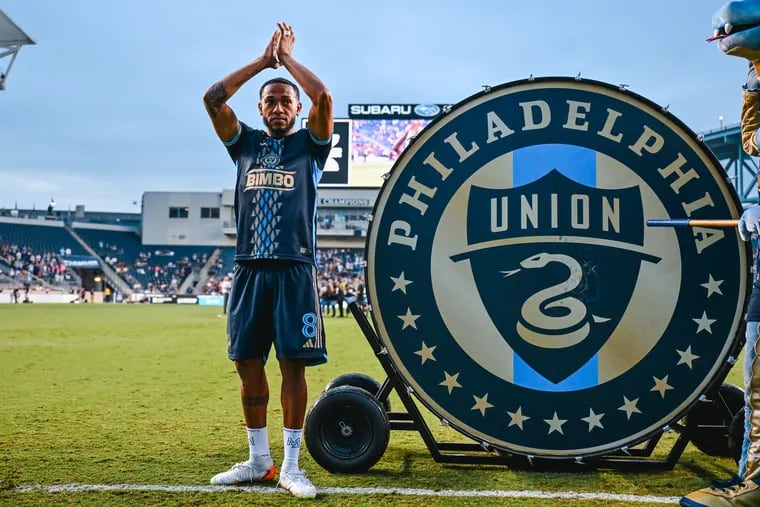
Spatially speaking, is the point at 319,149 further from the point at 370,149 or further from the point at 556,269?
the point at 370,149

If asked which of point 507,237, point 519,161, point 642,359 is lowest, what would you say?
point 642,359

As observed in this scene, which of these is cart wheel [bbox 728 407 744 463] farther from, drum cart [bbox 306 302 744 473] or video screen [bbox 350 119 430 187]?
video screen [bbox 350 119 430 187]

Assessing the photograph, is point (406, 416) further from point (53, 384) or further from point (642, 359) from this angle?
point (53, 384)

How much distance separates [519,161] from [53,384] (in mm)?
5135

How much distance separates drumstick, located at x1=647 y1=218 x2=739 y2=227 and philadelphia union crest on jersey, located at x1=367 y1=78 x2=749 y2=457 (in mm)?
88

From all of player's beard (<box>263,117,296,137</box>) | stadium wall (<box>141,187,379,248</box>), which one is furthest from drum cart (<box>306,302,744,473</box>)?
stadium wall (<box>141,187,379,248</box>)

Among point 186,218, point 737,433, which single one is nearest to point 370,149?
point 186,218

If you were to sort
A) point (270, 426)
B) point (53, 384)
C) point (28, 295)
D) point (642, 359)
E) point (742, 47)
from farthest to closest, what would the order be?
1. point (28, 295)
2. point (53, 384)
3. point (270, 426)
4. point (642, 359)
5. point (742, 47)

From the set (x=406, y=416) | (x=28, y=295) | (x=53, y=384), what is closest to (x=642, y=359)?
(x=406, y=416)

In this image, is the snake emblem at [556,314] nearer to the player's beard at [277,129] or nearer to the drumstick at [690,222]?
the drumstick at [690,222]

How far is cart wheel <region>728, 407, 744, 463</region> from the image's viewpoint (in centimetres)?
293

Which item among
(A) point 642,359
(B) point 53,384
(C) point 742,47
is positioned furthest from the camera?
(B) point 53,384

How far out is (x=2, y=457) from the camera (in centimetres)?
324

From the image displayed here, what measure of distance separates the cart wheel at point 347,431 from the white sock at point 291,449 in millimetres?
141
